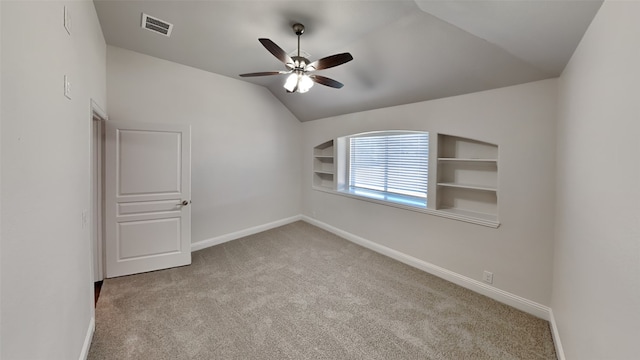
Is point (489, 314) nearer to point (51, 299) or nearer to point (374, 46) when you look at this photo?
point (374, 46)

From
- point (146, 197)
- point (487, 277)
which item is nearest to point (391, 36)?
point (487, 277)

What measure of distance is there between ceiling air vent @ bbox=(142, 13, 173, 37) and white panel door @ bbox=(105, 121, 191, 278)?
1.09 meters

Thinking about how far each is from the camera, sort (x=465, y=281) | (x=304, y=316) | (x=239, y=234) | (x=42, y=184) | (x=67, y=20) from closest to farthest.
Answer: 1. (x=42, y=184)
2. (x=67, y=20)
3. (x=304, y=316)
4. (x=465, y=281)
5. (x=239, y=234)

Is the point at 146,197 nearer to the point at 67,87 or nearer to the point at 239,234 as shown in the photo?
the point at 239,234

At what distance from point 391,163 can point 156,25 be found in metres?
3.61

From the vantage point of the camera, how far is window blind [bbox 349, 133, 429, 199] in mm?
3705

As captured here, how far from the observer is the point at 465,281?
2.88 metres

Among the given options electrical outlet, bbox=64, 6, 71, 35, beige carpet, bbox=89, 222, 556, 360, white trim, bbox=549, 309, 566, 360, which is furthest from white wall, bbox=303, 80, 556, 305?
electrical outlet, bbox=64, 6, 71, 35

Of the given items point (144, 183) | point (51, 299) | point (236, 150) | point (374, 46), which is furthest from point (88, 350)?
point (374, 46)

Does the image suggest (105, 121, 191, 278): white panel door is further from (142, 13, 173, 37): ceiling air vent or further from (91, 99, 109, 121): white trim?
(142, 13, 173, 37): ceiling air vent

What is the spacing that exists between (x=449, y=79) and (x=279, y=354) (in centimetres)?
314

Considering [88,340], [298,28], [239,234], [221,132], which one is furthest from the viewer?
[239,234]

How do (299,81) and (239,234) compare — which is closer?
(299,81)

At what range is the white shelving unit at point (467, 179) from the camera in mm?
2846
